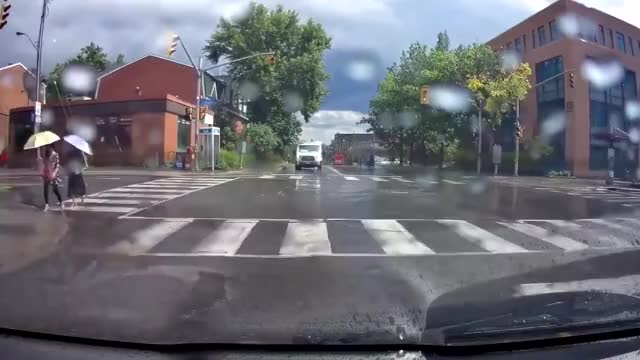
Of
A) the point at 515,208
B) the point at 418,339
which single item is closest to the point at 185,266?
the point at 418,339

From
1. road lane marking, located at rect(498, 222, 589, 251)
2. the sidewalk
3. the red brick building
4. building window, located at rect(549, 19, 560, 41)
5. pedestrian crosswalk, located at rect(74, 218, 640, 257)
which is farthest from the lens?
the red brick building

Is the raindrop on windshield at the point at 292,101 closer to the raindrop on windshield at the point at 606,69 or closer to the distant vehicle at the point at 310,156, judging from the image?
the distant vehicle at the point at 310,156

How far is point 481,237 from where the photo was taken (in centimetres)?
1020

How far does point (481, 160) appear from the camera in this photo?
155 ft

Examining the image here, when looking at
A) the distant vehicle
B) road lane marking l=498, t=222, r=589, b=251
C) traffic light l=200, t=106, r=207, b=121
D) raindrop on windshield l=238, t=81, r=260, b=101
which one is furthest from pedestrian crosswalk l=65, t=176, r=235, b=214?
raindrop on windshield l=238, t=81, r=260, b=101

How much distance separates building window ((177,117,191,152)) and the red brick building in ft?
44.4

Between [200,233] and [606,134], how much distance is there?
123 feet

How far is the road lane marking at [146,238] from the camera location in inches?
335

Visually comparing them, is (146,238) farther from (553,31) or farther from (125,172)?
(553,31)

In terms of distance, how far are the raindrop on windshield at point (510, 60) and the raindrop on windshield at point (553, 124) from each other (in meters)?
5.02

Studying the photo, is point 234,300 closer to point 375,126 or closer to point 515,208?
point 515,208

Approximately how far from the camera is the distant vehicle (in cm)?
4631

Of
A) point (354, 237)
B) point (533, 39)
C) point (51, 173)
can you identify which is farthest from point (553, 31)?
point (51, 173)

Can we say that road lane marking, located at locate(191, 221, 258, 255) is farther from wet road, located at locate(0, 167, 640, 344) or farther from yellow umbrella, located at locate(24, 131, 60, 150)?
yellow umbrella, located at locate(24, 131, 60, 150)
